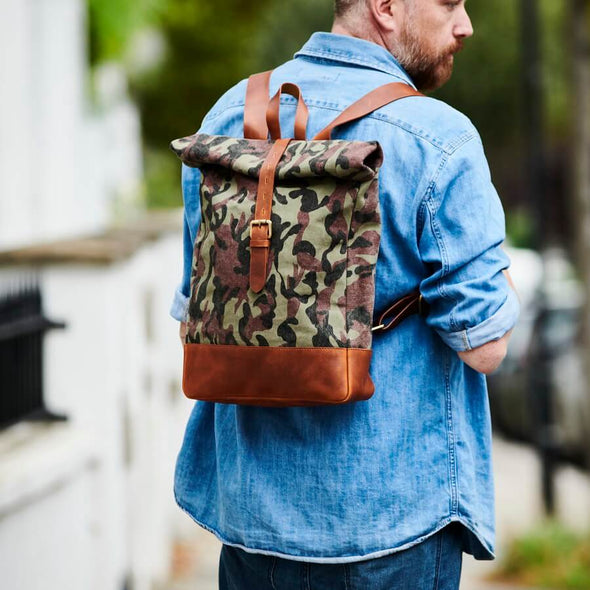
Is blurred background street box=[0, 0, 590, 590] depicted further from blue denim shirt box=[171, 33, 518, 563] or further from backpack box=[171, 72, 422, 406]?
backpack box=[171, 72, 422, 406]

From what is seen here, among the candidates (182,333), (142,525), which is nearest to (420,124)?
(182,333)

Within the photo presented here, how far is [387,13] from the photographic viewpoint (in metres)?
2.20

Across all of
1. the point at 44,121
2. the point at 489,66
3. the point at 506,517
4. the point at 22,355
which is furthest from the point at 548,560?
the point at 489,66

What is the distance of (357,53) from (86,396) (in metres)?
2.43

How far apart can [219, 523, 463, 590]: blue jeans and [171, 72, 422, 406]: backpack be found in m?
0.34

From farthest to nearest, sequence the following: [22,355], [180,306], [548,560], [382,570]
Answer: [548,560], [22,355], [180,306], [382,570]

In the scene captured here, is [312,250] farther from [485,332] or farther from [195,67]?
[195,67]

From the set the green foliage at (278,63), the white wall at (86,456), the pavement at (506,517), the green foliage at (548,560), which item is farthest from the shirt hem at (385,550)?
the green foliage at (278,63)

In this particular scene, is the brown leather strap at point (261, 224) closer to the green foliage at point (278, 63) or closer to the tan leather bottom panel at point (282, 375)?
the tan leather bottom panel at point (282, 375)

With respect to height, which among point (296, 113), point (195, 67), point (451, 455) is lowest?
point (451, 455)

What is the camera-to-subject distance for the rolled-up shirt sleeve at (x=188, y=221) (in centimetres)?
231

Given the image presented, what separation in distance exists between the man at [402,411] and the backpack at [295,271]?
11 centimetres

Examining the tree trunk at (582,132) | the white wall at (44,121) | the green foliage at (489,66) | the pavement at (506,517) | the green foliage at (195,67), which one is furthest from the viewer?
the green foliage at (195,67)

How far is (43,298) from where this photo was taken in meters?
4.27
